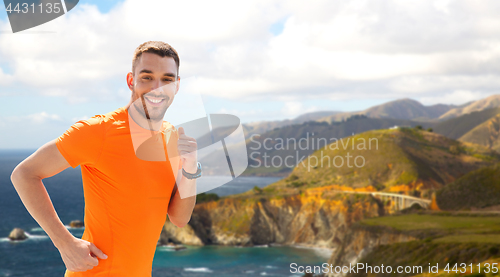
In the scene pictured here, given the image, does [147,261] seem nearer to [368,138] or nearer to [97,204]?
[97,204]

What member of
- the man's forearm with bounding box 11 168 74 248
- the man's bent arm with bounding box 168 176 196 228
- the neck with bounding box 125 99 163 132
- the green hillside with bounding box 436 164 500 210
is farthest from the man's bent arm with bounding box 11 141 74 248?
the green hillside with bounding box 436 164 500 210

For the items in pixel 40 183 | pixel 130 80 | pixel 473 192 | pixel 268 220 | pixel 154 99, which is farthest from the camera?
pixel 268 220

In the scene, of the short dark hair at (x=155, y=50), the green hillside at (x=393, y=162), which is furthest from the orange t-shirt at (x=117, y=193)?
the green hillside at (x=393, y=162)

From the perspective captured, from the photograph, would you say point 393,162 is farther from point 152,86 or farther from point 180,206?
point 152,86

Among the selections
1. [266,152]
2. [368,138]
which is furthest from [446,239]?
[266,152]

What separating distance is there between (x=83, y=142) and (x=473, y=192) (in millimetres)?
61437

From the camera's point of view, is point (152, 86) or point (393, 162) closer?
point (152, 86)

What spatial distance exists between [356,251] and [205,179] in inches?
1734

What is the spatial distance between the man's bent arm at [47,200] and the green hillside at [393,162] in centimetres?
8523

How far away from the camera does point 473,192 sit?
5481 centimetres

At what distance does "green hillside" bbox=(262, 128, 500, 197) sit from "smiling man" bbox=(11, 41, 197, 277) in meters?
84.9

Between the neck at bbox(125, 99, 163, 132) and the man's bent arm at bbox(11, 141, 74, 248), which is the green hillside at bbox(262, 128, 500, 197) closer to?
the neck at bbox(125, 99, 163, 132)

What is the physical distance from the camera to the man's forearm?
7.73ft

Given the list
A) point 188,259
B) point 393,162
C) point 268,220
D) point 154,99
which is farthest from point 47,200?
point 393,162
